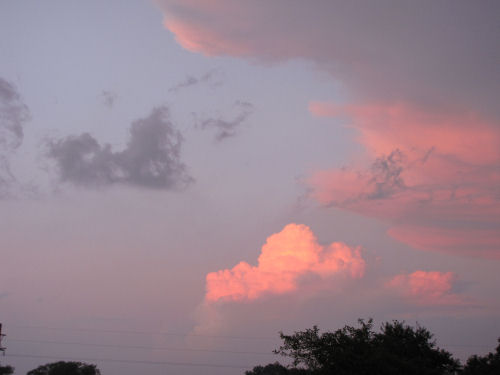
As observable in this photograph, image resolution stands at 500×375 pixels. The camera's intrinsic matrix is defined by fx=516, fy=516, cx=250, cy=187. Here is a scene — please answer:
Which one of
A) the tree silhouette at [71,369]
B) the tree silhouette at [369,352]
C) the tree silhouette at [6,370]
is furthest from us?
the tree silhouette at [71,369]

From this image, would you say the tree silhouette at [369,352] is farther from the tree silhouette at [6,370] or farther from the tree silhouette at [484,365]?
the tree silhouette at [6,370]

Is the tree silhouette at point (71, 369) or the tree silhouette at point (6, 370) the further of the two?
the tree silhouette at point (71, 369)

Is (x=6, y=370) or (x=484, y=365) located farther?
(x=6, y=370)

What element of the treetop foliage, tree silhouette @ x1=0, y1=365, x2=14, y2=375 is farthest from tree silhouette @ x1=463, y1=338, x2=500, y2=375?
tree silhouette @ x1=0, y1=365, x2=14, y2=375

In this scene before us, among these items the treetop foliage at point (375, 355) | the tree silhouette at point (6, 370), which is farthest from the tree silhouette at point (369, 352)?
the tree silhouette at point (6, 370)

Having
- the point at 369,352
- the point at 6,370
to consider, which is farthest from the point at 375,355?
the point at 6,370

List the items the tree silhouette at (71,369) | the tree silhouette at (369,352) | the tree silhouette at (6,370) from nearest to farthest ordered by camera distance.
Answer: the tree silhouette at (369,352) < the tree silhouette at (6,370) < the tree silhouette at (71,369)

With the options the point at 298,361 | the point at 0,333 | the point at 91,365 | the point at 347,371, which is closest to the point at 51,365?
the point at 91,365

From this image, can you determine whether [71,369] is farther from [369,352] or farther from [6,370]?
[369,352]

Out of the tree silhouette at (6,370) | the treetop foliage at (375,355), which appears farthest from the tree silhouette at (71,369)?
the treetop foliage at (375,355)

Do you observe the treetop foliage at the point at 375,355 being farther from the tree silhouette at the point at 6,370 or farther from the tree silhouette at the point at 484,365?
the tree silhouette at the point at 6,370

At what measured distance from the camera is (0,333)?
10181 centimetres

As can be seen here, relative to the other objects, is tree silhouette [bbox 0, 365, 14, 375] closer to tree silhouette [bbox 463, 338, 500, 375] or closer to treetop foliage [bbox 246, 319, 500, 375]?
treetop foliage [bbox 246, 319, 500, 375]

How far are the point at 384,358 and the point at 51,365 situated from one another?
133792mm
